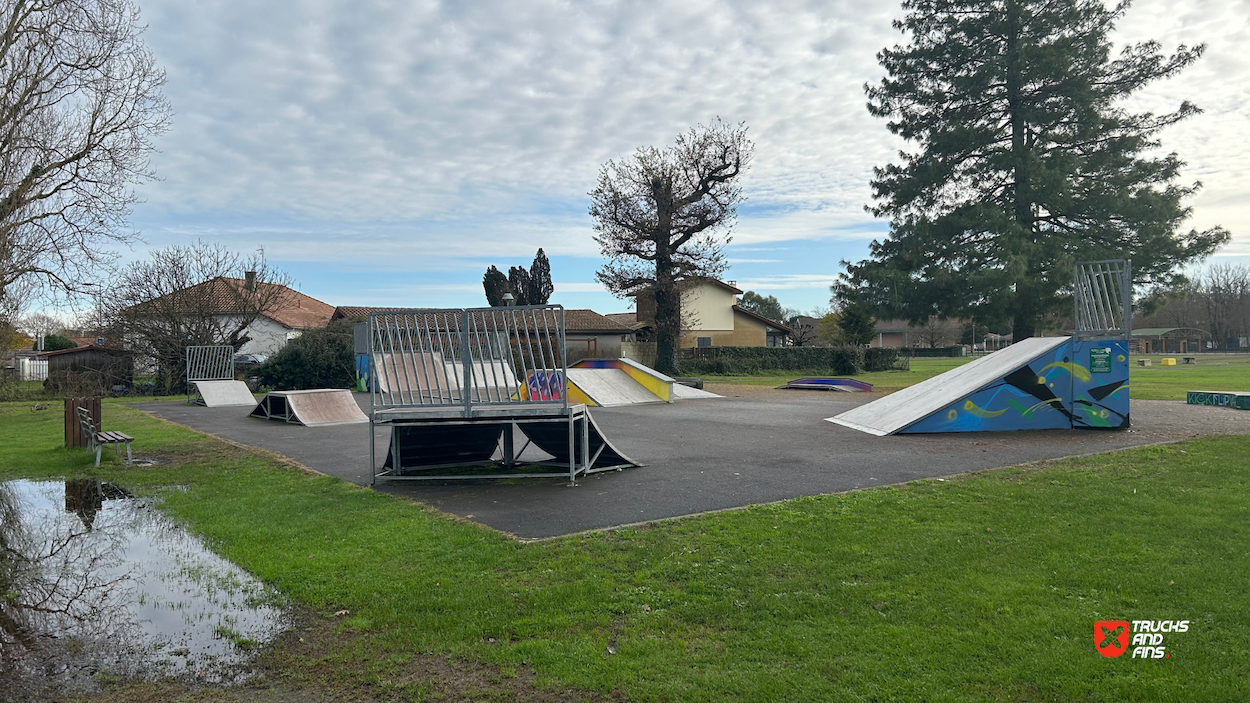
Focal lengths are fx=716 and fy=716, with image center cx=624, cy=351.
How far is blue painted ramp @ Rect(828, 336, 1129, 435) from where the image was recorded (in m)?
11.4

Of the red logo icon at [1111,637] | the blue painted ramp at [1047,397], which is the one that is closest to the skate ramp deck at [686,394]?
the blue painted ramp at [1047,397]

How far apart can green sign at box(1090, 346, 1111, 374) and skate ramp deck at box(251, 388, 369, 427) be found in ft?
45.4

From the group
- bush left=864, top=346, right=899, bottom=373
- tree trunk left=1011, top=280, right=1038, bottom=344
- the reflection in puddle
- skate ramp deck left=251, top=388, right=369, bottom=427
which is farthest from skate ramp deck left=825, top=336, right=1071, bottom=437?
bush left=864, top=346, right=899, bottom=373

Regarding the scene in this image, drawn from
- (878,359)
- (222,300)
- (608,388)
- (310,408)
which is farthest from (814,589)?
(878,359)

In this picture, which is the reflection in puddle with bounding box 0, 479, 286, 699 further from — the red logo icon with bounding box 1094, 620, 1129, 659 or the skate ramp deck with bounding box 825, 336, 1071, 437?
the skate ramp deck with bounding box 825, 336, 1071, 437

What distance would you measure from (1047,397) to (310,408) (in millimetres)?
14525

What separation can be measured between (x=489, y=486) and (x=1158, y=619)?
6.02 meters

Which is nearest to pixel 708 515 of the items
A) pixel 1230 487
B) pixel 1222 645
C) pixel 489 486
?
pixel 489 486

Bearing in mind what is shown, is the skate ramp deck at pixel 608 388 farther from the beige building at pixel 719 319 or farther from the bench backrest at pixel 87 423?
the beige building at pixel 719 319

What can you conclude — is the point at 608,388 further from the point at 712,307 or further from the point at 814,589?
the point at 712,307

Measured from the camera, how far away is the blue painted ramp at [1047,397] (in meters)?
11.4

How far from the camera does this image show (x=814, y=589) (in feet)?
13.7

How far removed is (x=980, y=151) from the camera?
87.5 ft

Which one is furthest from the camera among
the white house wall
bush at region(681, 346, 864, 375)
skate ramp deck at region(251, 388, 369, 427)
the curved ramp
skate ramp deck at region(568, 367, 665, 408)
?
the white house wall
